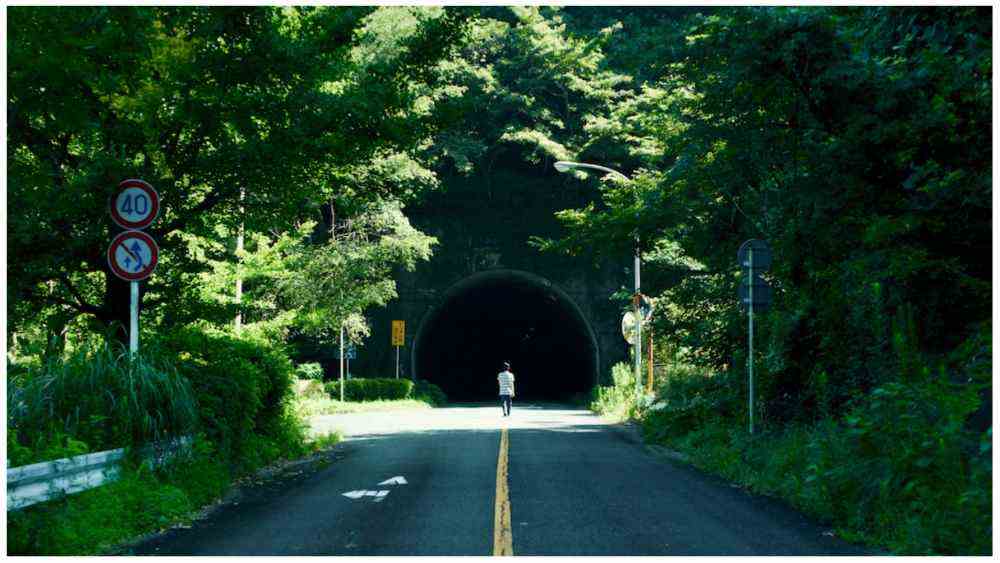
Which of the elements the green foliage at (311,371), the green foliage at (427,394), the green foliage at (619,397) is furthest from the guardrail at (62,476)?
the green foliage at (427,394)

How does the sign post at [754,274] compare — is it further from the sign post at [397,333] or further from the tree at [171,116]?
the sign post at [397,333]

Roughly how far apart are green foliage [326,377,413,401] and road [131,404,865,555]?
66.5 ft

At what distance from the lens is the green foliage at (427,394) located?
39.6m

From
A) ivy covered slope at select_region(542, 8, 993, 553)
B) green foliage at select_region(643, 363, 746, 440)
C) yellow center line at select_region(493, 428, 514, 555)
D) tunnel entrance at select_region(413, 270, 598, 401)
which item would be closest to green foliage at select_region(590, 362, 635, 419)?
green foliage at select_region(643, 363, 746, 440)

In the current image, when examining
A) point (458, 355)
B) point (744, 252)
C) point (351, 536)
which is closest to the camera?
point (351, 536)

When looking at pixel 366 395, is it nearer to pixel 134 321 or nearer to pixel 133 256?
pixel 134 321

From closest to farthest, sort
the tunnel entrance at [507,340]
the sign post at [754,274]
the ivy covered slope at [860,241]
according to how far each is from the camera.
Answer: the ivy covered slope at [860,241] < the sign post at [754,274] < the tunnel entrance at [507,340]

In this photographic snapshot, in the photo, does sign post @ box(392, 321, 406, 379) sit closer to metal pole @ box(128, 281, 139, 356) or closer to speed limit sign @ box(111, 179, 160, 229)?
metal pole @ box(128, 281, 139, 356)

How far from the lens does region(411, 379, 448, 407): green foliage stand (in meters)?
39.6

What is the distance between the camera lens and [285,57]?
1216 centimetres

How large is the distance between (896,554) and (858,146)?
17.4ft

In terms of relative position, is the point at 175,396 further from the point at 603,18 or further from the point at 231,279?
the point at 603,18

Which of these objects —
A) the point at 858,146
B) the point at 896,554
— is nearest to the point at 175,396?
the point at 896,554

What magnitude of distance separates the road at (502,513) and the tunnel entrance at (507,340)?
956 inches
